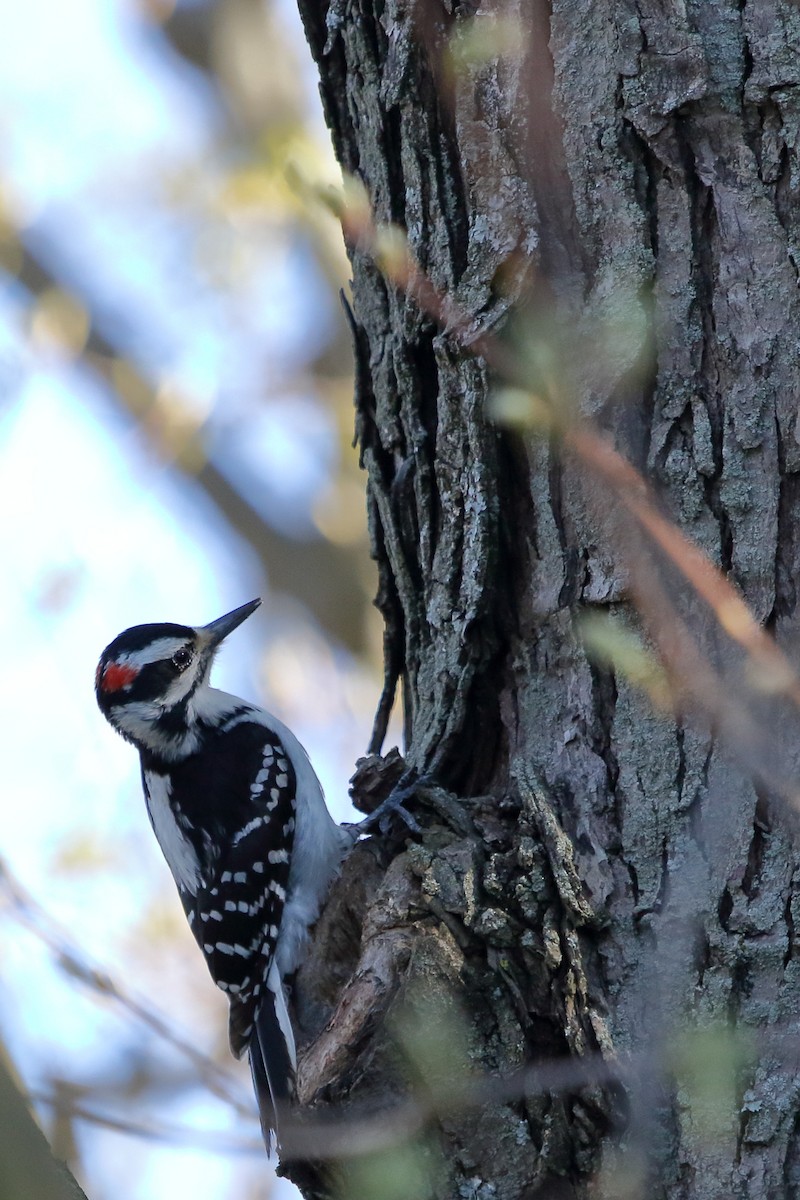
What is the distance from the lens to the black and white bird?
3.79 metres

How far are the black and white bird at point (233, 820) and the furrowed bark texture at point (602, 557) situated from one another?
3.62 feet

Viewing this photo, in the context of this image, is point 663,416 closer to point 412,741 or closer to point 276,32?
point 412,741

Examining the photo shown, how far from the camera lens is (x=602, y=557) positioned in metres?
2.62

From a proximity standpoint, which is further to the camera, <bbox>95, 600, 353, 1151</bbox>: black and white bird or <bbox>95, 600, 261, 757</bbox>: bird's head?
<bbox>95, 600, 261, 757</bbox>: bird's head

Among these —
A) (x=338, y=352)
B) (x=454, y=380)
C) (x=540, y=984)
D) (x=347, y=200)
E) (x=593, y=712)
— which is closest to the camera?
(x=540, y=984)

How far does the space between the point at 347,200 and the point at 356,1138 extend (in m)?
2.18

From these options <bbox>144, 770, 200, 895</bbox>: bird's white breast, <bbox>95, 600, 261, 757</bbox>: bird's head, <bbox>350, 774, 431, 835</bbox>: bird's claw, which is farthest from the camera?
<bbox>95, 600, 261, 757</bbox>: bird's head

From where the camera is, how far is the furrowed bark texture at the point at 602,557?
231 cm

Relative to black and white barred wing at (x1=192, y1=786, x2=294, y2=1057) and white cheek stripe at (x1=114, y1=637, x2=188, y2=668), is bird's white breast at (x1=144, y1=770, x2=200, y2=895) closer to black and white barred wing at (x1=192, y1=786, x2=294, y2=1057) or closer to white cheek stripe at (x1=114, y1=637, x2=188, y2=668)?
black and white barred wing at (x1=192, y1=786, x2=294, y2=1057)

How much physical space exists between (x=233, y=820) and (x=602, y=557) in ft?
6.74

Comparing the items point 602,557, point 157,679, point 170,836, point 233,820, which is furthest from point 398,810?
point 157,679

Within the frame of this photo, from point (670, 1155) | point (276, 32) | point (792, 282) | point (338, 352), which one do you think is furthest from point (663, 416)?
point (276, 32)

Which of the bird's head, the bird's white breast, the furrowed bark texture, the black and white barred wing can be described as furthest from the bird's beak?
the furrowed bark texture

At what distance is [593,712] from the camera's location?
8.59 ft
